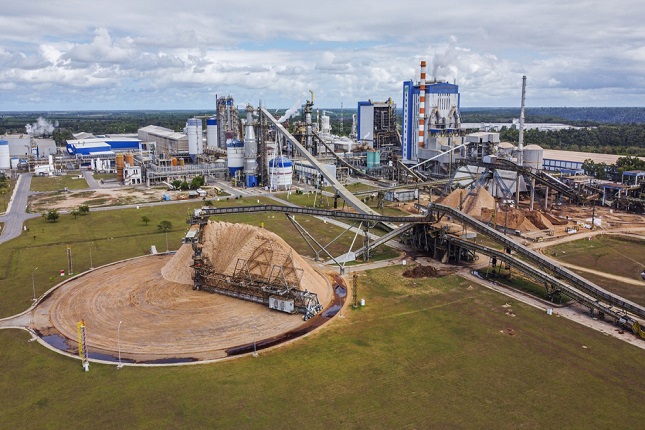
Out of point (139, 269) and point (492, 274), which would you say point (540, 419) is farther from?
point (139, 269)

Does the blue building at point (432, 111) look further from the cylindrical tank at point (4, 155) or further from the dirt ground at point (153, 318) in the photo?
the cylindrical tank at point (4, 155)

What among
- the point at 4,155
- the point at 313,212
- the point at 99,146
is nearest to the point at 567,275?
the point at 313,212

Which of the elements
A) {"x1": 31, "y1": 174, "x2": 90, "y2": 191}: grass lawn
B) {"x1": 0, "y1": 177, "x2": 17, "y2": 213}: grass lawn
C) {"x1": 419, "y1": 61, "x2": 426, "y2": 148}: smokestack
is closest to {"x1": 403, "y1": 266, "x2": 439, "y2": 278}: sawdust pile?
{"x1": 419, "y1": 61, "x2": 426, "y2": 148}: smokestack

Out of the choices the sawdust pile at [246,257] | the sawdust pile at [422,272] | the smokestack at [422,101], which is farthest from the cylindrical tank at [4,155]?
the sawdust pile at [422,272]

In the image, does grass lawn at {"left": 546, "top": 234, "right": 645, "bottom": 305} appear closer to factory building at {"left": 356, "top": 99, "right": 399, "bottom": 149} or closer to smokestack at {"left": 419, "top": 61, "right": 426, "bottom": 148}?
smokestack at {"left": 419, "top": 61, "right": 426, "bottom": 148}

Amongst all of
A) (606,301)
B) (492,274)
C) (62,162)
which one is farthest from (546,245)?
(62,162)

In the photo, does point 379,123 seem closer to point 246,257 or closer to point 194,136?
point 194,136
